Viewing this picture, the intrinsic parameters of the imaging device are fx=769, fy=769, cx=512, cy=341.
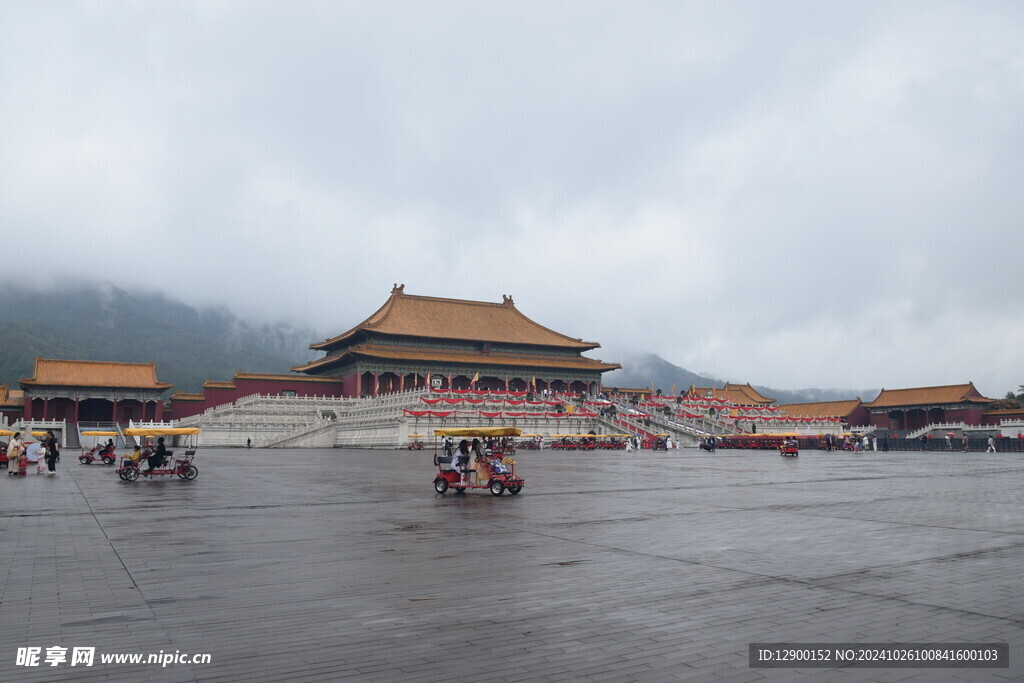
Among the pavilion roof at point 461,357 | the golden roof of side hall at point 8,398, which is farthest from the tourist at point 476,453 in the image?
the golden roof of side hall at point 8,398

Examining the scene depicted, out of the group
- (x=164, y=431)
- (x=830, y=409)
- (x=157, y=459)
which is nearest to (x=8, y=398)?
(x=164, y=431)

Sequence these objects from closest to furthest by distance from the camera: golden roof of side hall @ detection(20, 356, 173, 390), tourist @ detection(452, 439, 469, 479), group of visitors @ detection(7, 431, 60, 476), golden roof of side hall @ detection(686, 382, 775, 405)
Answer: tourist @ detection(452, 439, 469, 479)
group of visitors @ detection(7, 431, 60, 476)
golden roof of side hall @ detection(20, 356, 173, 390)
golden roof of side hall @ detection(686, 382, 775, 405)

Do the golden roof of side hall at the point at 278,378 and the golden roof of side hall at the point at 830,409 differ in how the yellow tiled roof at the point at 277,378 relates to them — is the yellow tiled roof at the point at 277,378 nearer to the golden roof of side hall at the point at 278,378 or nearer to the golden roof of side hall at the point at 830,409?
the golden roof of side hall at the point at 278,378

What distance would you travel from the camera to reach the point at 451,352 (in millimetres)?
64938

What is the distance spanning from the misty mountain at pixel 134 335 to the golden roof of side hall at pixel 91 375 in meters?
55.2

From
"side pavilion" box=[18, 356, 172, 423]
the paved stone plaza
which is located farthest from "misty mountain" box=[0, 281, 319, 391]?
the paved stone plaza

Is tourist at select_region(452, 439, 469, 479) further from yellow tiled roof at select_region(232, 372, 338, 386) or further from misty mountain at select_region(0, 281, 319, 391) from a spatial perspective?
misty mountain at select_region(0, 281, 319, 391)

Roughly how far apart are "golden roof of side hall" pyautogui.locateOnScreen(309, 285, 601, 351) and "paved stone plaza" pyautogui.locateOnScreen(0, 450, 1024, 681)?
167ft

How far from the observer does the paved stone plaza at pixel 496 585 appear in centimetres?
476

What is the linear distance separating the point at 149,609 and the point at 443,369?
2266 inches

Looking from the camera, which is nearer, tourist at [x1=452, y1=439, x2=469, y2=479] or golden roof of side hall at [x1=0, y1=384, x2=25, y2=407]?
tourist at [x1=452, y1=439, x2=469, y2=479]

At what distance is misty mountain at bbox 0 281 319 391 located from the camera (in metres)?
115

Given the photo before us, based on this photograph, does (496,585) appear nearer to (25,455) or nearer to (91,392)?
(25,455)

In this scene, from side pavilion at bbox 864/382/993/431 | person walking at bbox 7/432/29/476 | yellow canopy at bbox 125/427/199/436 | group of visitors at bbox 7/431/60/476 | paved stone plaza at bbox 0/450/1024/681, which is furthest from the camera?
side pavilion at bbox 864/382/993/431
